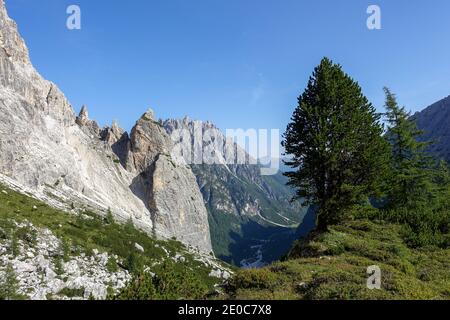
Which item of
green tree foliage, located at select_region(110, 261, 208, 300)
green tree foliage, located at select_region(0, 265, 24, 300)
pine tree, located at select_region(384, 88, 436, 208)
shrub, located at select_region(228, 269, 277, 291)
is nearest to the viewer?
green tree foliage, located at select_region(110, 261, 208, 300)

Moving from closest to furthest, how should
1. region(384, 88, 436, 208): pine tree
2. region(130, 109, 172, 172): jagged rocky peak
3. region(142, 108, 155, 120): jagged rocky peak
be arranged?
region(384, 88, 436, 208): pine tree → region(130, 109, 172, 172): jagged rocky peak → region(142, 108, 155, 120): jagged rocky peak

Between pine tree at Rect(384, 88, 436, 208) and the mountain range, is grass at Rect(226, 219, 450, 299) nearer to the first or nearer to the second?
the mountain range

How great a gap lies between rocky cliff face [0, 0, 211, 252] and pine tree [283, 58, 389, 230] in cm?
6070

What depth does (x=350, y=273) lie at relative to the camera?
1577cm

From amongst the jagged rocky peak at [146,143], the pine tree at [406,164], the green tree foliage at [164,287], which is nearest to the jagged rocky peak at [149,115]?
the jagged rocky peak at [146,143]

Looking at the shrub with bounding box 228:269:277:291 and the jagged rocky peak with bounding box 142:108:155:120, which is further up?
the jagged rocky peak with bounding box 142:108:155:120

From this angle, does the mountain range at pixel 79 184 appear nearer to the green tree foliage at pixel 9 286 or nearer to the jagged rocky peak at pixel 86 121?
the jagged rocky peak at pixel 86 121

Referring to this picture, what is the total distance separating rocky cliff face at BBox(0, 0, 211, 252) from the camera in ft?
259

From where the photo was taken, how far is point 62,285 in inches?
1276

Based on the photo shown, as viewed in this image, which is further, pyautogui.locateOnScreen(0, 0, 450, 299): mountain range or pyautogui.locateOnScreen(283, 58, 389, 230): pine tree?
pyautogui.locateOnScreen(0, 0, 450, 299): mountain range

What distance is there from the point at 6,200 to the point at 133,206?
239 feet

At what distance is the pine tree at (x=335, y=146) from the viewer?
2512 cm

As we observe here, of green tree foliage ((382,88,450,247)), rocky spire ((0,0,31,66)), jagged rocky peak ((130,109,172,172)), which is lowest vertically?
green tree foliage ((382,88,450,247))

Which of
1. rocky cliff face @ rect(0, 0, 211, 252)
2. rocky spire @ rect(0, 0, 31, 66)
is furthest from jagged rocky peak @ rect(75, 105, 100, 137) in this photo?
rocky spire @ rect(0, 0, 31, 66)
